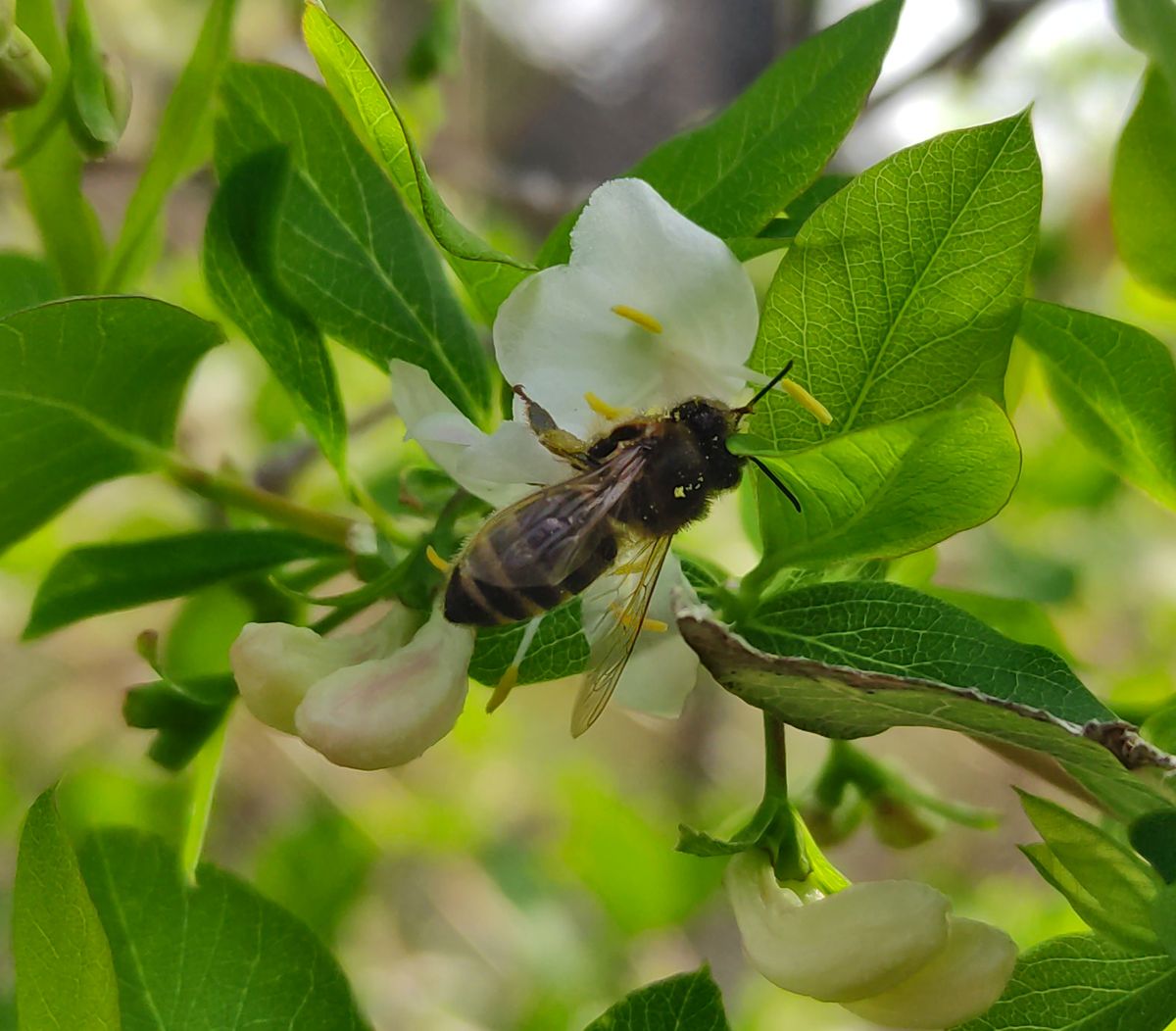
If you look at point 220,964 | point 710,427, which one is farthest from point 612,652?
point 220,964

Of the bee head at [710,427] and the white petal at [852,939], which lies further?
the bee head at [710,427]

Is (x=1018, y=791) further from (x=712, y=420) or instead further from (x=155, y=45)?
(x=155, y=45)

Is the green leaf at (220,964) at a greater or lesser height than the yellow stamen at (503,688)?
lesser

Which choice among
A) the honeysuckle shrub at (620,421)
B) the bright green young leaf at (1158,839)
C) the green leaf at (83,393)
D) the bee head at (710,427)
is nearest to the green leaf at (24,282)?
the honeysuckle shrub at (620,421)

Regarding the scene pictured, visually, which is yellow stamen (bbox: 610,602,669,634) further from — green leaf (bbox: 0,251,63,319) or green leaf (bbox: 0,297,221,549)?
green leaf (bbox: 0,251,63,319)

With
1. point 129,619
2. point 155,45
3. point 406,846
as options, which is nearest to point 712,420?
point 406,846

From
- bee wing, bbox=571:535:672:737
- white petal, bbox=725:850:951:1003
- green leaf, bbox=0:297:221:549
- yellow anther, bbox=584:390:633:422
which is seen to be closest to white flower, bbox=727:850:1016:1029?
white petal, bbox=725:850:951:1003

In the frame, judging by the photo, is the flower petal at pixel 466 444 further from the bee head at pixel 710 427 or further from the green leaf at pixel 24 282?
the green leaf at pixel 24 282

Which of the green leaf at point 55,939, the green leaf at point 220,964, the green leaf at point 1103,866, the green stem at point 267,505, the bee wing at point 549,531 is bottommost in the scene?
the green leaf at point 220,964
